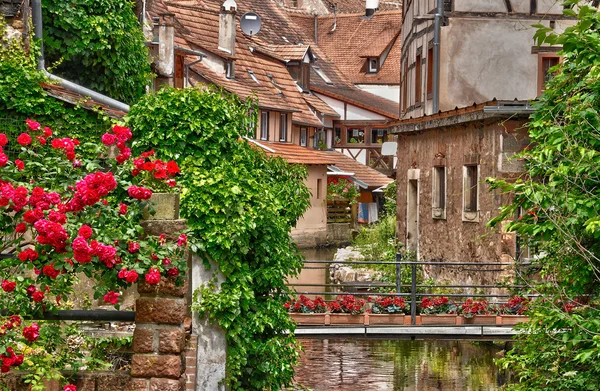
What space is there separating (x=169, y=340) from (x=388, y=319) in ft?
30.0

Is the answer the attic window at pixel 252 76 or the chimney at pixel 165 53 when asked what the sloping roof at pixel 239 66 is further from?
the chimney at pixel 165 53

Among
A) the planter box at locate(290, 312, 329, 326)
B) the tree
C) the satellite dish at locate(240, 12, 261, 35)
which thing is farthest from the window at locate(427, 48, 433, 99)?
the satellite dish at locate(240, 12, 261, 35)

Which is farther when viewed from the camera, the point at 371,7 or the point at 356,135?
the point at 371,7

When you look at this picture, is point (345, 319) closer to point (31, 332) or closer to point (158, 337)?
point (158, 337)

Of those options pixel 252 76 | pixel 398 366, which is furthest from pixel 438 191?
pixel 252 76

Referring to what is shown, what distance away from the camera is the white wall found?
65938 mm

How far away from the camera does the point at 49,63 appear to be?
15875 millimetres

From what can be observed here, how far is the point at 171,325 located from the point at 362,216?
52.7 metres

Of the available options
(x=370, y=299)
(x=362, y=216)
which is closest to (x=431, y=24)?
(x=370, y=299)

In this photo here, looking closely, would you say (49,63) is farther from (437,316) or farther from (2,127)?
(437,316)

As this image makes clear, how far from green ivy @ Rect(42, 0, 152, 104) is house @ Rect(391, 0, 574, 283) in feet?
21.9

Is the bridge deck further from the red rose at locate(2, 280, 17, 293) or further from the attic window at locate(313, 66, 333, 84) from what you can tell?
the attic window at locate(313, 66, 333, 84)

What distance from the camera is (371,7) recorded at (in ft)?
239

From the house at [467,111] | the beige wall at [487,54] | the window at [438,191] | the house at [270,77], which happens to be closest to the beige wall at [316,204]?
the house at [270,77]
